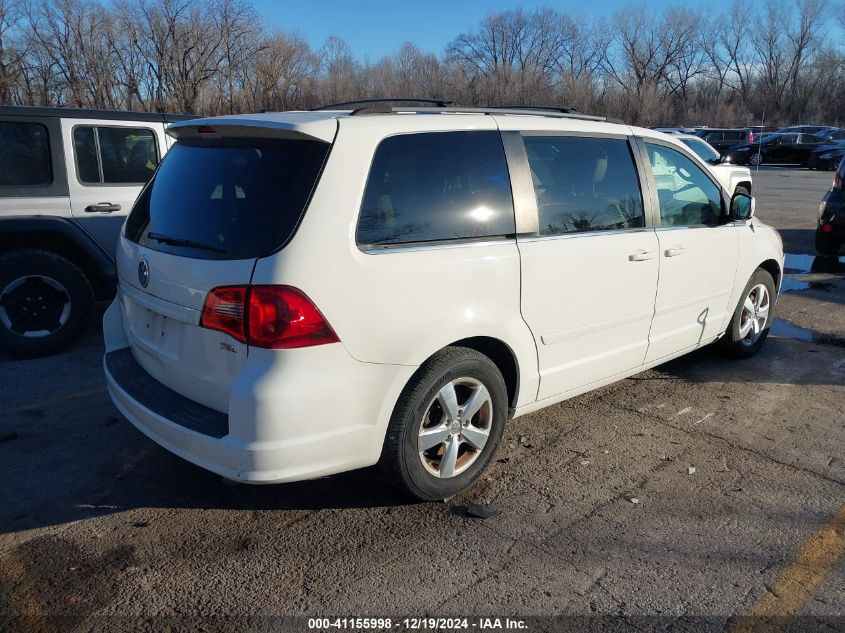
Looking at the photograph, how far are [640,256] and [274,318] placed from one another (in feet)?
7.76

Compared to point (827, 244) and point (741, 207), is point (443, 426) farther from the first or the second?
point (827, 244)

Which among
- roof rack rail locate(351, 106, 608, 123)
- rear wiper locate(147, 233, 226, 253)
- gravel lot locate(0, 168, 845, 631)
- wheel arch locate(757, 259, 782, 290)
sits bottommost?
gravel lot locate(0, 168, 845, 631)

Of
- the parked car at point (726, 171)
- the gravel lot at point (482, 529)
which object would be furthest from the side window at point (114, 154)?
the parked car at point (726, 171)

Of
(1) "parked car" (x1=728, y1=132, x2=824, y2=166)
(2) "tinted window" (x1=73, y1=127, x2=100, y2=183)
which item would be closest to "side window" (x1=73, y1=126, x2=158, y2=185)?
(2) "tinted window" (x1=73, y1=127, x2=100, y2=183)

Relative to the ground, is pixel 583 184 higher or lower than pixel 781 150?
A: lower

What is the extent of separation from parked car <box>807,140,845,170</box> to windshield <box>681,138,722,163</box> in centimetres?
2202

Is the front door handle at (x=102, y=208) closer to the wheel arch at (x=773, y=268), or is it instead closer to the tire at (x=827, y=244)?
the wheel arch at (x=773, y=268)

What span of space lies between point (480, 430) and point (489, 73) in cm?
5507

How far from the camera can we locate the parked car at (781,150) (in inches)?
1352

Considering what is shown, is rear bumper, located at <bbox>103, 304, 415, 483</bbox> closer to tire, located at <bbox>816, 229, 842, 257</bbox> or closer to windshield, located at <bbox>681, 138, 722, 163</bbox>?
tire, located at <bbox>816, 229, 842, 257</bbox>

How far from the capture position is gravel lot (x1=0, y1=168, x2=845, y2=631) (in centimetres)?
272

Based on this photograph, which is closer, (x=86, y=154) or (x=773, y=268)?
(x=773, y=268)

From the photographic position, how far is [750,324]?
5.52 meters

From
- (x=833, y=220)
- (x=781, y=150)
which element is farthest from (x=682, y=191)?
(x=781, y=150)
